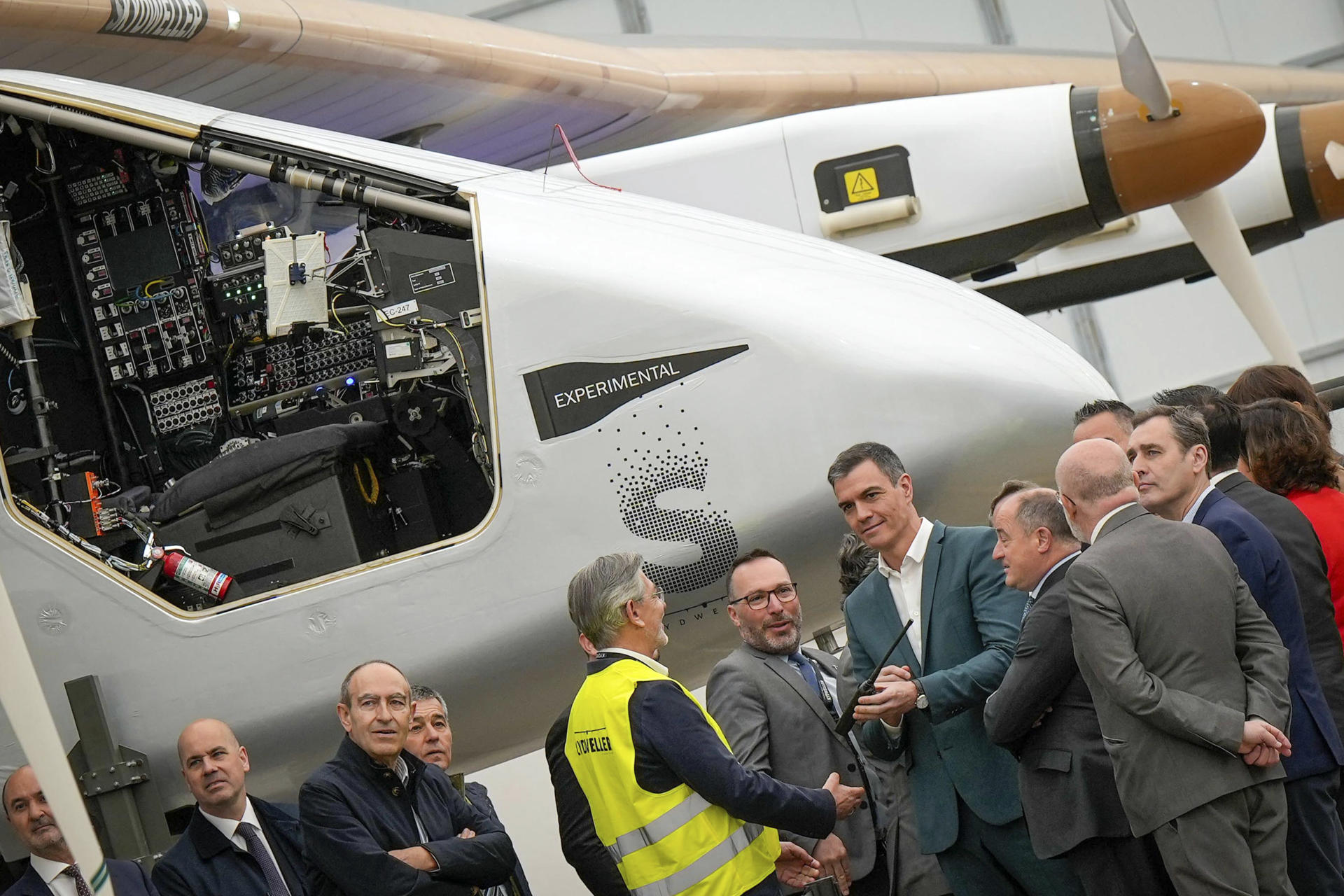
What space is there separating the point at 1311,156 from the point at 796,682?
17.7 ft

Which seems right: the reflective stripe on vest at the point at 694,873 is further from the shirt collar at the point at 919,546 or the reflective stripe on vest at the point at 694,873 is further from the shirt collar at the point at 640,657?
the shirt collar at the point at 919,546

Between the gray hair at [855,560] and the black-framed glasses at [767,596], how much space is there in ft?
1.53

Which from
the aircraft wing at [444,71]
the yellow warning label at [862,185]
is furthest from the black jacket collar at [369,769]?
the yellow warning label at [862,185]

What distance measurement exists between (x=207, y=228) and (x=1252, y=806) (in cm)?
451

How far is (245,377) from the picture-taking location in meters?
5.63

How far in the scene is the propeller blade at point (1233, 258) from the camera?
683cm

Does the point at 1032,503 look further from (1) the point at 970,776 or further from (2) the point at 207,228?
(2) the point at 207,228

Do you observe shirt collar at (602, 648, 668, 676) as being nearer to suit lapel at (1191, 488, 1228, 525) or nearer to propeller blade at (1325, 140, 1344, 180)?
suit lapel at (1191, 488, 1228, 525)

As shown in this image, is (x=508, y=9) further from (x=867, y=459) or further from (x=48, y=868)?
(x=48, y=868)

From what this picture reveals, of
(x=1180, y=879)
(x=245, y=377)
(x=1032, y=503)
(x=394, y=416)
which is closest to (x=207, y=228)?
(x=245, y=377)

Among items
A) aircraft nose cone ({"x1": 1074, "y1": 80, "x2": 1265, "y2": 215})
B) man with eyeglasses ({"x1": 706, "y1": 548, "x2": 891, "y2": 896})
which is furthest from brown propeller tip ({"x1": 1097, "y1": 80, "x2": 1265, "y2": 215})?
man with eyeglasses ({"x1": 706, "y1": 548, "x2": 891, "y2": 896})

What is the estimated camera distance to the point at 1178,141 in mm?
6332

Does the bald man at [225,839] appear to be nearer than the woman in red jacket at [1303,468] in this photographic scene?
Yes

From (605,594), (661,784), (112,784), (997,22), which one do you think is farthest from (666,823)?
(997,22)
